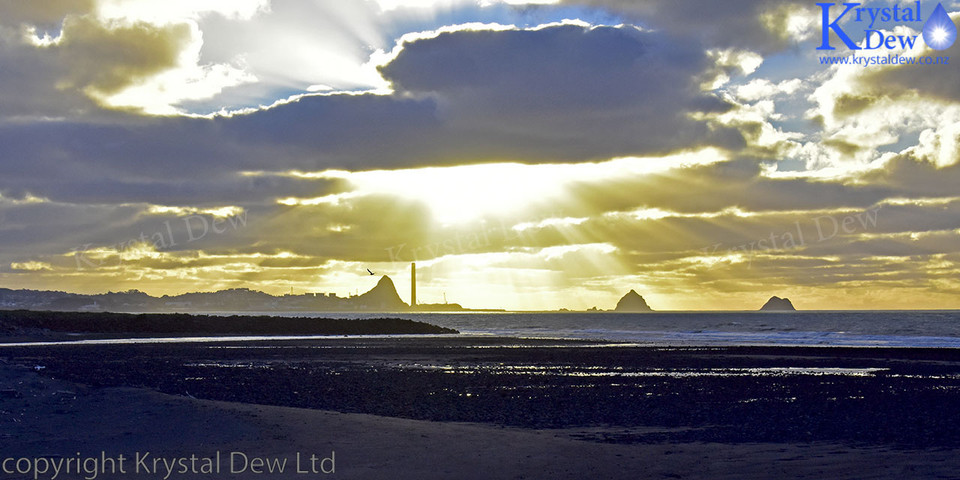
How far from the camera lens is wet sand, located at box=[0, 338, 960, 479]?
16922mm

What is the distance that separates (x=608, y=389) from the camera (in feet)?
104

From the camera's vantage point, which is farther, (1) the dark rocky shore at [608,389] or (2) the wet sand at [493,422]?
(1) the dark rocky shore at [608,389]

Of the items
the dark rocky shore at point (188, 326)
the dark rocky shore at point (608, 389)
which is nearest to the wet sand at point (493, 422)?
the dark rocky shore at point (608, 389)

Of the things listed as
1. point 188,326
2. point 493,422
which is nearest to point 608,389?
point 493,422

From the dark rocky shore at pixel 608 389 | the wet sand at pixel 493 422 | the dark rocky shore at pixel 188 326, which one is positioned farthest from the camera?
the dark rocky shore at pixel 188 326

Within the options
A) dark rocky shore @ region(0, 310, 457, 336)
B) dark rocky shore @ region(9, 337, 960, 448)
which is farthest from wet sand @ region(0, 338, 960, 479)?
dark rocky shore @ region(0, 310, 457, 336)

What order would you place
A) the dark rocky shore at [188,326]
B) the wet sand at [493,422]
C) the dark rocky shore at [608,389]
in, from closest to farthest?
the wet sand at [493,422], the dark rocky shore at [608,389], the dark rocky shore at [188,326]

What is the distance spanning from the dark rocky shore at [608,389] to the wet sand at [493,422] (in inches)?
4.6

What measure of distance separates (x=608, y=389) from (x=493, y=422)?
32.6ft

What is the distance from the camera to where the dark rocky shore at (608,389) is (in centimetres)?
2223

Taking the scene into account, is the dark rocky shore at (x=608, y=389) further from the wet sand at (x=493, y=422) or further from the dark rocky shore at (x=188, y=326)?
the dark rocky shore at (x=188, y=326)

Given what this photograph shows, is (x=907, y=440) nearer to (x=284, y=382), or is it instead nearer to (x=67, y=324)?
(x=284, y=382)

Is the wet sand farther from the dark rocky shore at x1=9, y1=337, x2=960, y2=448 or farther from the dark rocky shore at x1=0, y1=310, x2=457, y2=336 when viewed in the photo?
the dark rocky shore at x1=0, y1=310, x2=457, y2=336

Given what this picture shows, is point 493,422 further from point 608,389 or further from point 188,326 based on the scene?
point 188,326
